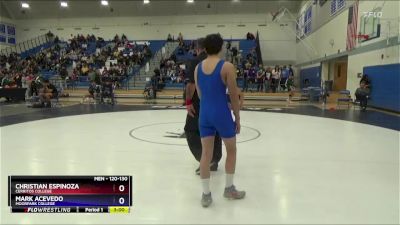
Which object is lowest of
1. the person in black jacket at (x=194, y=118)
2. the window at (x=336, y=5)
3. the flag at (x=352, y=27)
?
the person in black jacket at (x=194, y=118)

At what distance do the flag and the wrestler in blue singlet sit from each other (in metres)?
13.1

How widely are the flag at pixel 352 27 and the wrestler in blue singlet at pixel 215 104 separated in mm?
13114

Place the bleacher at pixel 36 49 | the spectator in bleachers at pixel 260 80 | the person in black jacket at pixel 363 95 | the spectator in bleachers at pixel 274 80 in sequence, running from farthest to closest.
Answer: the bleacher at pixel 36 49 < the spectator in bleachers at pixel 260 80 < the spectator in bleachers at pixel 274 80 < the person in black jacket at pixel 363 95

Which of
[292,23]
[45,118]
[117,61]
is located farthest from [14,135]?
[292,23]

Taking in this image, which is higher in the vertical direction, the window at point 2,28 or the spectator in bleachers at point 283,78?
the window at point 2,28

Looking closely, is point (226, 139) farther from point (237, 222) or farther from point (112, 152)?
point (112, 152)

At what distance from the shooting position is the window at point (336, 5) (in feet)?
52.5

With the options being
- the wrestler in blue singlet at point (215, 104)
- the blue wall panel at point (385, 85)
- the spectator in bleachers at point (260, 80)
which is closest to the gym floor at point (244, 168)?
the wrestler in blue singlet at point (215, 104)

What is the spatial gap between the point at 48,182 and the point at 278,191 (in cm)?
215

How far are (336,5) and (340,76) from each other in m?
4.79

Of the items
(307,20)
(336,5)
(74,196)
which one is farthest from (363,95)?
(307,20)

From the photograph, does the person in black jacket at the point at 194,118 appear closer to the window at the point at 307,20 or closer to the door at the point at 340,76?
the door at the point at 340,76

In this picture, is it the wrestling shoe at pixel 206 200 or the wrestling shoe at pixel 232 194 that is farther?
the wrestling shoe at pixel 232 194

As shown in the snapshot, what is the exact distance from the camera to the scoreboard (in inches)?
105
